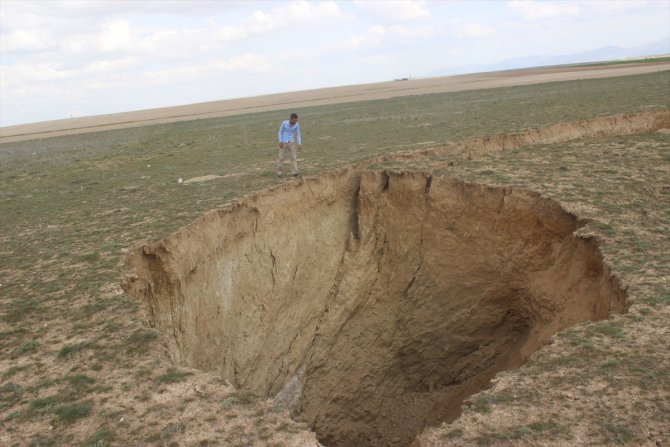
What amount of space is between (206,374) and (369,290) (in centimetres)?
903

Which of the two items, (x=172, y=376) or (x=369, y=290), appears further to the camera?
(x=369, y=290)

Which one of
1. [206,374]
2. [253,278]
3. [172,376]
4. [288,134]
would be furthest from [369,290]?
[172,376]

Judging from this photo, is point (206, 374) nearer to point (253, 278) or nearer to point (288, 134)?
point (253, 278)

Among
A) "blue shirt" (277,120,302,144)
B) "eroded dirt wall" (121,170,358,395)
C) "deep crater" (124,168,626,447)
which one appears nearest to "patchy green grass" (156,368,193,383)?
"eroded dirt wall" (121,170,358,395)

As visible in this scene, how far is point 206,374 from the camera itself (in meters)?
6.36

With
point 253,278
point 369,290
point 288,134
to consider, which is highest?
point 288,134

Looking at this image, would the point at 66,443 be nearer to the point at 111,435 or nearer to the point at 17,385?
the point at 111,435

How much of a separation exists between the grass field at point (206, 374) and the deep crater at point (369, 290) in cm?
91

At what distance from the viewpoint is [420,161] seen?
15531 mm

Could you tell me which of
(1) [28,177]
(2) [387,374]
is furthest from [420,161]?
(1) [28,177]

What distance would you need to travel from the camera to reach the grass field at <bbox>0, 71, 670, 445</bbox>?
5.22m

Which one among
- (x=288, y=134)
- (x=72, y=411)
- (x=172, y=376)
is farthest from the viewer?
(x=288, y=134)

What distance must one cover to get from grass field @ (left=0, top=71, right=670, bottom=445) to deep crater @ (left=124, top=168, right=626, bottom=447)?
35.7 inches

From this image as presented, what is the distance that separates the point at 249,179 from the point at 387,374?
7621 millimetres
